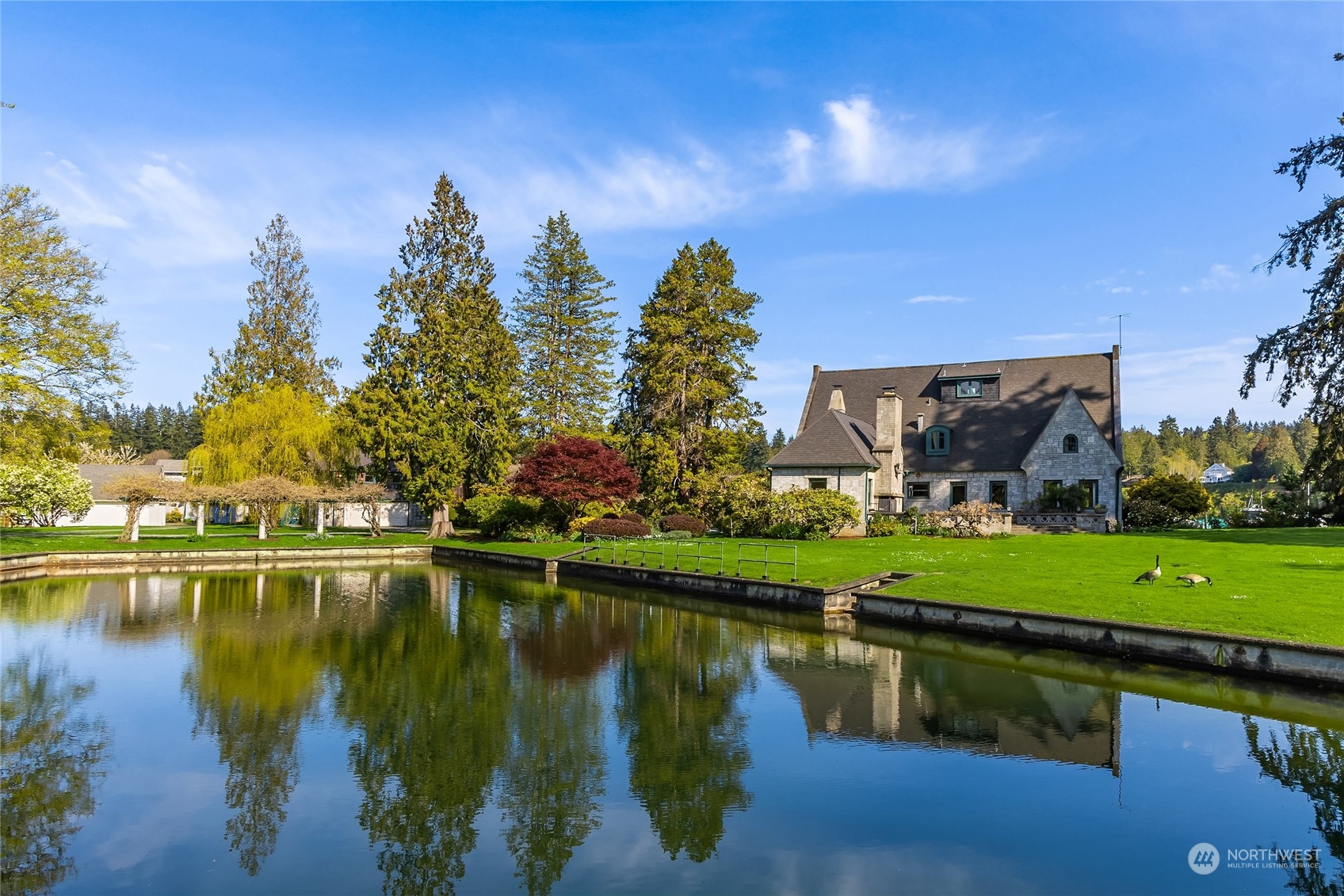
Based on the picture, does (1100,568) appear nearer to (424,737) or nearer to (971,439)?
(424,737)

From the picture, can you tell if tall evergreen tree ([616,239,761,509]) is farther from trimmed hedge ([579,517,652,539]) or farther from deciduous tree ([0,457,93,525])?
deciduous tree ([0,457,93,525])

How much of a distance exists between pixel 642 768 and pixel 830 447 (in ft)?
101

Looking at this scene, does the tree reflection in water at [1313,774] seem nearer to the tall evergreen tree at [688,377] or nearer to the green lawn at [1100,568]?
the green lawn at [1100,568]

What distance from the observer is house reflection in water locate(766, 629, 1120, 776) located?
34.9 ft

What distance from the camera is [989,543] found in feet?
98.2

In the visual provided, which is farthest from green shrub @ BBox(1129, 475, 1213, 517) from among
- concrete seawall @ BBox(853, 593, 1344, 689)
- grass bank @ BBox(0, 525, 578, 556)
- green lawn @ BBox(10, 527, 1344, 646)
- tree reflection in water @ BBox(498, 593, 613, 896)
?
tree reflection in water @ BBox(498, 593, 613, 896)

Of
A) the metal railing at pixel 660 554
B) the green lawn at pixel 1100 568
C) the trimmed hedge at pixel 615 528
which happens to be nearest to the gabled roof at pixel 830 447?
the green lawn at pixel 1100 568

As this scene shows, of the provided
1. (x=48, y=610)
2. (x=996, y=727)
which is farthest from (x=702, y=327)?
(x=996, y=727)

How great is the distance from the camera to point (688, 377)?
4331cm

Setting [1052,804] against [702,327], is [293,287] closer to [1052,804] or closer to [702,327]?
[702,327]

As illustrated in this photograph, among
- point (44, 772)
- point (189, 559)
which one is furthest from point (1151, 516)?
point (189, 559)

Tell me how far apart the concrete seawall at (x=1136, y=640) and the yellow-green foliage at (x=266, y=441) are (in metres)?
35.2

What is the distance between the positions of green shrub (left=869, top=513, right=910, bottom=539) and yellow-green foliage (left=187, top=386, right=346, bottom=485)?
29.3 meters

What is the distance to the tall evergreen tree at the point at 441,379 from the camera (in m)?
43.7
